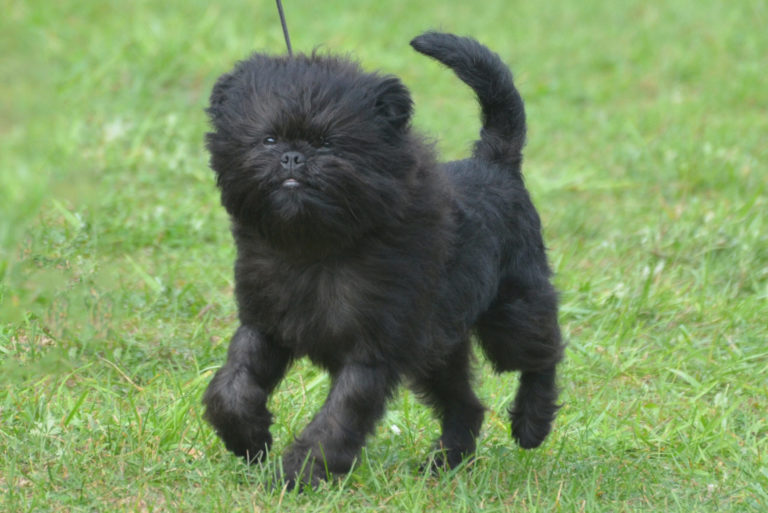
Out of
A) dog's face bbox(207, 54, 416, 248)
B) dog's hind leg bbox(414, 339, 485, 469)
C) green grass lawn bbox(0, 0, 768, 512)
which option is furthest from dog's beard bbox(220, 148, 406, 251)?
dog's hind leg bbox(414, 339, 485, 469)

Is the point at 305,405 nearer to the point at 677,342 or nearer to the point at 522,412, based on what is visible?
the point at 522,412

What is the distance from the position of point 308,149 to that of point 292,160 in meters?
0.06

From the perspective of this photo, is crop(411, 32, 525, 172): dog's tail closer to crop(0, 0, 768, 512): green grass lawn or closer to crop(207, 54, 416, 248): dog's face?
crop(0, 0, 768, 512): green grass lawn

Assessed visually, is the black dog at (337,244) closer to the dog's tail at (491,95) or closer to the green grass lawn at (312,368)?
the dog's tail at (491,95)

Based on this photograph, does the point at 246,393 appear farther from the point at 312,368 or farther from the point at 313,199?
the point at 312,368

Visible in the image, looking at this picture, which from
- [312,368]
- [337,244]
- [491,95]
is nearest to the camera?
[337,244]

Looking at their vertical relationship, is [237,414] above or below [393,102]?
below

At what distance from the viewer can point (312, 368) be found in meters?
5.34

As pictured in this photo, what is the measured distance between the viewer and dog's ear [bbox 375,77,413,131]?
12.4 ft

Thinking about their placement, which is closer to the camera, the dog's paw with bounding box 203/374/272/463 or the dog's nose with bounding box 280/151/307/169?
the dog's nose with bounding box 280/151/307/169

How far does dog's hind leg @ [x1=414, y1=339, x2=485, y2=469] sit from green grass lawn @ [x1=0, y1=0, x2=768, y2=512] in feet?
0.41

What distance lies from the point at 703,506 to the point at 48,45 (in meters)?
8.06

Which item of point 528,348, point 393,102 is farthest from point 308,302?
point 528,348

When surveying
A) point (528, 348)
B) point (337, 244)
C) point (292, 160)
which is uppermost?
point (292, 160)
